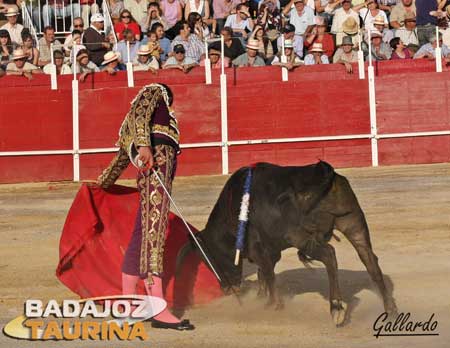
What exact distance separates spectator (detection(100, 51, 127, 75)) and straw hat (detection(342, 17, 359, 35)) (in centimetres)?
271

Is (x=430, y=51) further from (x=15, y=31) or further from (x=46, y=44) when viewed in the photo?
(x=15, y=31)

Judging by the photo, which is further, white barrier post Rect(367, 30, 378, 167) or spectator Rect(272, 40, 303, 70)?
white barrier post Rect(367, 30, 378, 167)

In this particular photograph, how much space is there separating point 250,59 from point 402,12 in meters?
1.94

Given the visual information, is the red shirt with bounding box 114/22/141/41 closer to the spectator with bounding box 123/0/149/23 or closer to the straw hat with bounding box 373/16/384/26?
the spectator with bounding box 123/0/149/23

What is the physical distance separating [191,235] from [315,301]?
0.77 metres

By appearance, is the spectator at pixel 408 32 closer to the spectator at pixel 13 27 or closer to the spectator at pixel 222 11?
the spectator at pixel 222 11

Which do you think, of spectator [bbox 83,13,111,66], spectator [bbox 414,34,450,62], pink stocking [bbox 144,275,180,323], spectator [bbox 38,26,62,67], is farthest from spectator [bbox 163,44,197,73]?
pink stocking [bbox 144,275,180,323]

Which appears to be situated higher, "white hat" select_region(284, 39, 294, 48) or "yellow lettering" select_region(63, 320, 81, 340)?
"white hat" select_region(284, 39, 294, 48)

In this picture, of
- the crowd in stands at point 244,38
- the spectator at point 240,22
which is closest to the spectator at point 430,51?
the crowd in stands at point 244,38

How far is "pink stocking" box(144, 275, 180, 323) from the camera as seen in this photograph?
554 centimetres

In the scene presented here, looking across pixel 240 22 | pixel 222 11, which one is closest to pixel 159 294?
pixel 240 22

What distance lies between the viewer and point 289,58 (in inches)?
522

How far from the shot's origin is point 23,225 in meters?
9.66

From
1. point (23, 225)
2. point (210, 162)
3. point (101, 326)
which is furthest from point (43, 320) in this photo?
point (210, 162)
